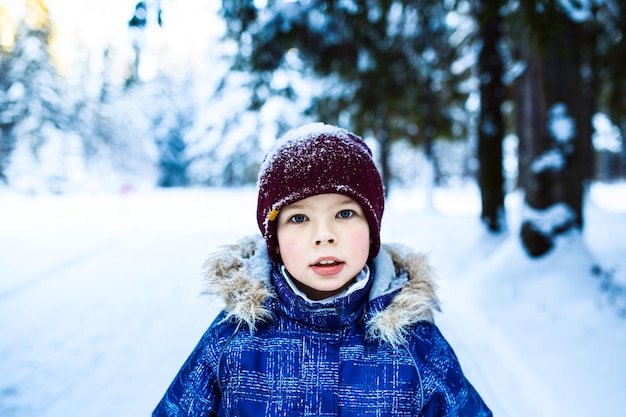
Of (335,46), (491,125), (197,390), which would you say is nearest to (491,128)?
(491,125)

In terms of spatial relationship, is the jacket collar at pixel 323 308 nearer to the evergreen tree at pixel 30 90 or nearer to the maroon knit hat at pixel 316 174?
the maroon knit hat at pixel 316 174

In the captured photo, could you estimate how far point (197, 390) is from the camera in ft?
5.33

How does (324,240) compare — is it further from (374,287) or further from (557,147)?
(557,147)

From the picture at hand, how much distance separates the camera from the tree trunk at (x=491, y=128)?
23.9ft

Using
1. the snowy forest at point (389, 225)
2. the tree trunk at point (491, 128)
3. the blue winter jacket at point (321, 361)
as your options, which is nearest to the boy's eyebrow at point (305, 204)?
the blue winter jacket at point (321, 361)

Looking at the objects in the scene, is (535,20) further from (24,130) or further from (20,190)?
(20,190)

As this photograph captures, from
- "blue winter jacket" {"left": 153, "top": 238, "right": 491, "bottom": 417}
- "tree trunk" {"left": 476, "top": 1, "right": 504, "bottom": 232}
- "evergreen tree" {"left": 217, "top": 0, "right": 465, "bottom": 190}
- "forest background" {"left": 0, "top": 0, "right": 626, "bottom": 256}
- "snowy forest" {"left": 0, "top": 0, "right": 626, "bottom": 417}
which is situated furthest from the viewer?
"tree trunk" {"left": 476, "top": 1, "right": 504, "bottom": 232}

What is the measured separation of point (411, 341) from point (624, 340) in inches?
103

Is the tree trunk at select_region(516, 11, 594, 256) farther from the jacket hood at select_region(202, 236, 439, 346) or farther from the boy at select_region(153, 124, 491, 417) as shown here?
the boy at select_region(153, 124, 491, 417)

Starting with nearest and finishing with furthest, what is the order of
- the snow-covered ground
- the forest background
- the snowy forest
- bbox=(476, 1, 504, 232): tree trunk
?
the snow-covered ground
the snowy forest
the forest background
bbox=(476, 1, 504, 232): tree trunk

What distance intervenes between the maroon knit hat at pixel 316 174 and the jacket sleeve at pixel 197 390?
1.59 ft

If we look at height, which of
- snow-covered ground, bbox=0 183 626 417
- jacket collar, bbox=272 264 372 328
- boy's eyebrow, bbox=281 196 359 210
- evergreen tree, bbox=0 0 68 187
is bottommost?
snow-covered ground, bbox=0 183 626 417

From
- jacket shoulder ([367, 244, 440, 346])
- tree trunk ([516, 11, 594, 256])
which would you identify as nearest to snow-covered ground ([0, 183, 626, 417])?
tree trunk ([516, 11, 594, 256])

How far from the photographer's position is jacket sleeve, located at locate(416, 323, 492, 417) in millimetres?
1591
